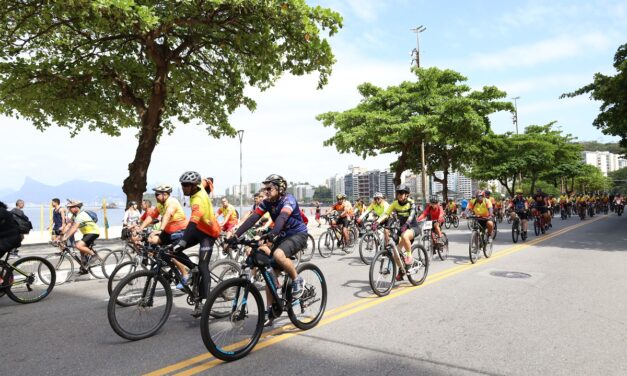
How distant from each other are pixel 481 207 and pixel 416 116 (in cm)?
1711

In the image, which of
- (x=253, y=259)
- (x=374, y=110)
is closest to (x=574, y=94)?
(x=374, y=110)

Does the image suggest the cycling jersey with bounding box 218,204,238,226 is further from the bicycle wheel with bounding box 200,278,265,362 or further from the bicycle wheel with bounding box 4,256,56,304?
the bicycle wheel with bounding box 200,278,265,362

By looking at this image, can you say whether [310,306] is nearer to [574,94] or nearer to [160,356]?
[160,356]

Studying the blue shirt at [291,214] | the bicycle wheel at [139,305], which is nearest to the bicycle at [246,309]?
the blue shirt at [291,214]

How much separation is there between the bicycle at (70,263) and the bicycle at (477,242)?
29.1 feet

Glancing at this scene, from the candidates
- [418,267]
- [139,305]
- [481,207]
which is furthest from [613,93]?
[139,305]

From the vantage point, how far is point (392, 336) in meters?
4.90

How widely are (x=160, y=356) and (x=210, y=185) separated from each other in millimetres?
4480

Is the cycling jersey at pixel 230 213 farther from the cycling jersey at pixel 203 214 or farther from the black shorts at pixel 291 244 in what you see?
the black shorts at pixel 291 244

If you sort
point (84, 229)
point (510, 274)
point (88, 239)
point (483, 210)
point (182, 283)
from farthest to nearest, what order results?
point (483, 210), point (84, 229), point (88, 239), point (510, 274), point (182, 283)

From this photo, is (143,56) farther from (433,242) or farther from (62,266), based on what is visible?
(433,242)

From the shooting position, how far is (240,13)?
12266mm

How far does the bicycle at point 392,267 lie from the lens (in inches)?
275

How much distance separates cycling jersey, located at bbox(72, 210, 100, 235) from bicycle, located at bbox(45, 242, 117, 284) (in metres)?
0.41
